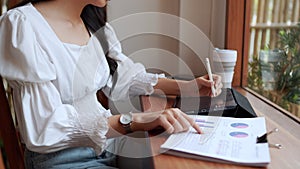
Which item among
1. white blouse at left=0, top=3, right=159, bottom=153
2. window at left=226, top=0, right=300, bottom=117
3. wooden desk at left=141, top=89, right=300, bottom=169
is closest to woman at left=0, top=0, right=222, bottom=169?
white blouse at left=0, top=3, right=159, bottom=153

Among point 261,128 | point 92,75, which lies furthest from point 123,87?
point 261,128

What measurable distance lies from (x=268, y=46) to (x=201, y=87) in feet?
1.44

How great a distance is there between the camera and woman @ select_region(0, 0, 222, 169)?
0.85 meters

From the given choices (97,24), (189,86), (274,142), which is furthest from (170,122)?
(97,24)

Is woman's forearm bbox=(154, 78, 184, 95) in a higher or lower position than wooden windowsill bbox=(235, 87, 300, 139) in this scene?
higher

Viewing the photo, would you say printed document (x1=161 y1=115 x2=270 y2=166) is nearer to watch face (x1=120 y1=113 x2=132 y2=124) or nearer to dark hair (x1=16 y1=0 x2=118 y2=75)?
watch face (x1=120 y1=113 x2=132 y2=124)

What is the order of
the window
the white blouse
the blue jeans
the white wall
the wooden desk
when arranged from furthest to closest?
the white wall, the window, the blue jeans, the white blouse, the wooden desk

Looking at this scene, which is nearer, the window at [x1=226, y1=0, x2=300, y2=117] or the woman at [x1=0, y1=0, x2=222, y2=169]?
the woman at [x1=0, y1=0, x2=222, y2=169]

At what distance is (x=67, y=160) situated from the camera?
97cm

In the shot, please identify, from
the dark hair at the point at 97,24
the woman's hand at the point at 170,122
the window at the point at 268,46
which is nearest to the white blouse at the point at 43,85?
the woman's hand at the point at 170,122

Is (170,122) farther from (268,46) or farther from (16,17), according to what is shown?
(268,46)

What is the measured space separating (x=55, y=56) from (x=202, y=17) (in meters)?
0.81

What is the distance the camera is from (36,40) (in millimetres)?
921

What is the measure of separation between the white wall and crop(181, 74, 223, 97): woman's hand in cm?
36
